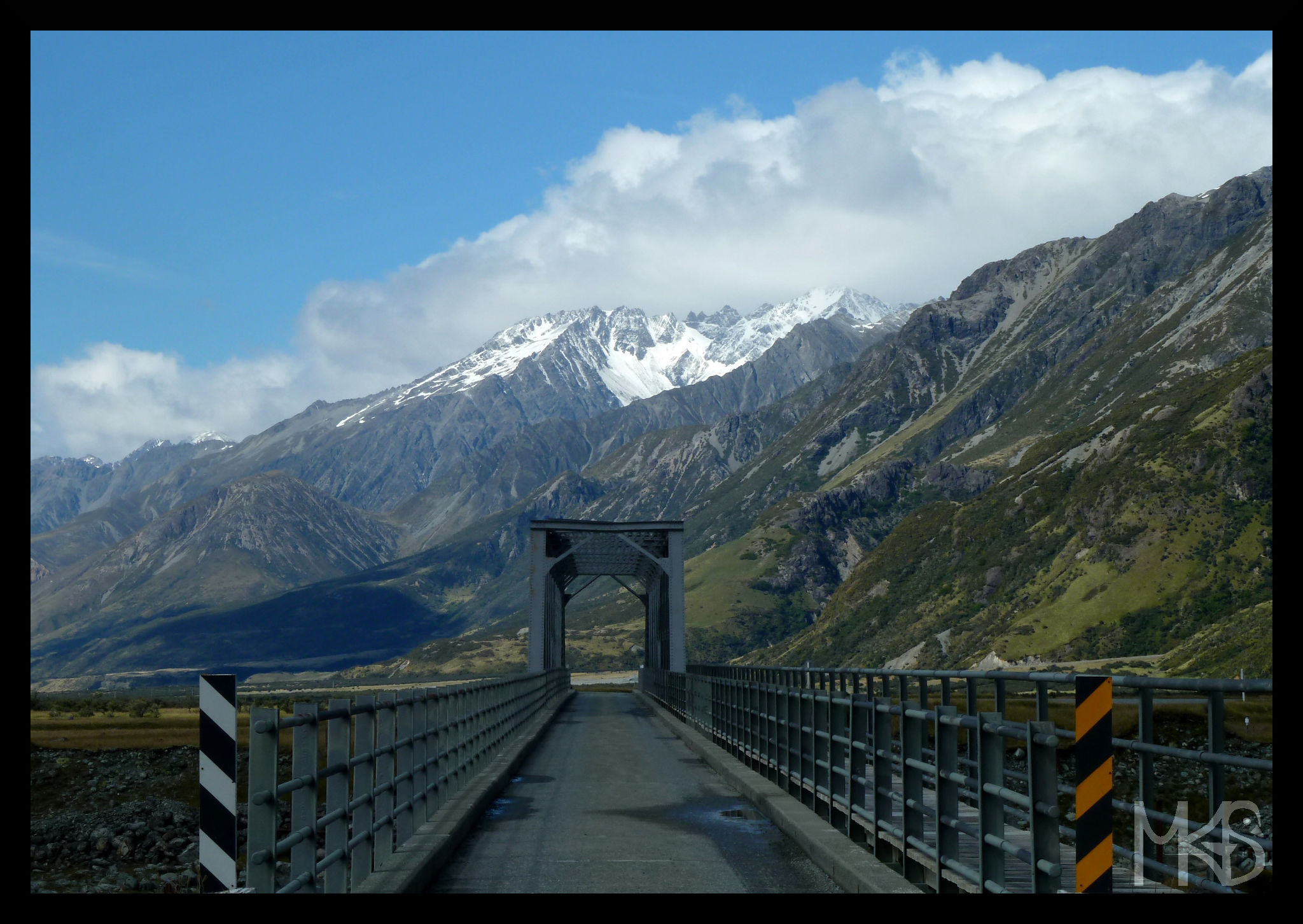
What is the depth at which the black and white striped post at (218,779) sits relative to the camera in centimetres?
638

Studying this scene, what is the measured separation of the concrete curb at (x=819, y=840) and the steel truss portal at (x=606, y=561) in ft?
98.1

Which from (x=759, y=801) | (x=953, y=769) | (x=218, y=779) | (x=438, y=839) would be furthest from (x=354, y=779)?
(x=759, y=801)

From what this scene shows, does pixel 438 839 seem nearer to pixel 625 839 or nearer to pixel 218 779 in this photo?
pixel 625 839

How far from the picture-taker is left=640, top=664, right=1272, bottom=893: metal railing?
602 cm

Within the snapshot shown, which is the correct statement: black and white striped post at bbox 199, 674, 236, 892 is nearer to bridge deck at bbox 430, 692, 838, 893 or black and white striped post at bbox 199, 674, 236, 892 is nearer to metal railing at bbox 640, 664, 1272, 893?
bridge deck at bbox 430, 692, 838, 893

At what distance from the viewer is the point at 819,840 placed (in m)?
11.8

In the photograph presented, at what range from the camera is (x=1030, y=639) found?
389 feet

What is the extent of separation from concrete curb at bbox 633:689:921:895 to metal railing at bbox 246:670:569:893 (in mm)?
3772

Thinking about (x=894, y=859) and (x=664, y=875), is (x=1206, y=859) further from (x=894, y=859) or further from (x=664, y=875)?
(x=664, y=875)

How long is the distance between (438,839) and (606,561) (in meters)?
56.2
